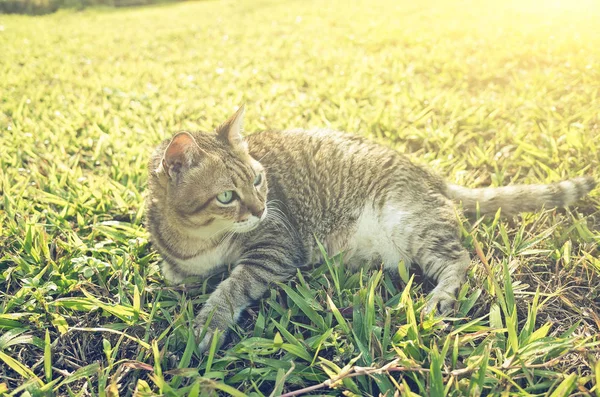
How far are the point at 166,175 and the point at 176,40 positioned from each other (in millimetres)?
7263

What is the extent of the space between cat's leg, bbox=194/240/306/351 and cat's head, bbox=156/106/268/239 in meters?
0.17

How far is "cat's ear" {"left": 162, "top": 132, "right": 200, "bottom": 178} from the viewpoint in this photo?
207 cm

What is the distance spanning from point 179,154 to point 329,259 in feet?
3.03

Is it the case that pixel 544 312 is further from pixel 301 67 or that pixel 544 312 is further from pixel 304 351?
pixel 301 67

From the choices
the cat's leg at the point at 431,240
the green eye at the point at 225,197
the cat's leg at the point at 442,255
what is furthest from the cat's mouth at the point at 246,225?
the cat's leg at the point at 442,255

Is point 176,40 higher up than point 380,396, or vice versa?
point 176,40

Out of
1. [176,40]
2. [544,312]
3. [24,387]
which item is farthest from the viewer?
[176,40]

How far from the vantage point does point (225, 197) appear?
2287 millimetres

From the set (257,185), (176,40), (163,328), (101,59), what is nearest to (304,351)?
(163,328)

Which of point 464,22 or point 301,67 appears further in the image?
point 464,22

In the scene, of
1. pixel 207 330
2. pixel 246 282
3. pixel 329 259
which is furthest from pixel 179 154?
pixel 329 259

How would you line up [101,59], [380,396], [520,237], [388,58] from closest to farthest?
1. [380,396]
2. [520,237]
3. [388,58]
4. [101,59]

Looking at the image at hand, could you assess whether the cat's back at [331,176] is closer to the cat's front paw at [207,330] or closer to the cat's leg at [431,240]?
the cat's leg at [431,240]

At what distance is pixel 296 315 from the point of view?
213 centimetres
